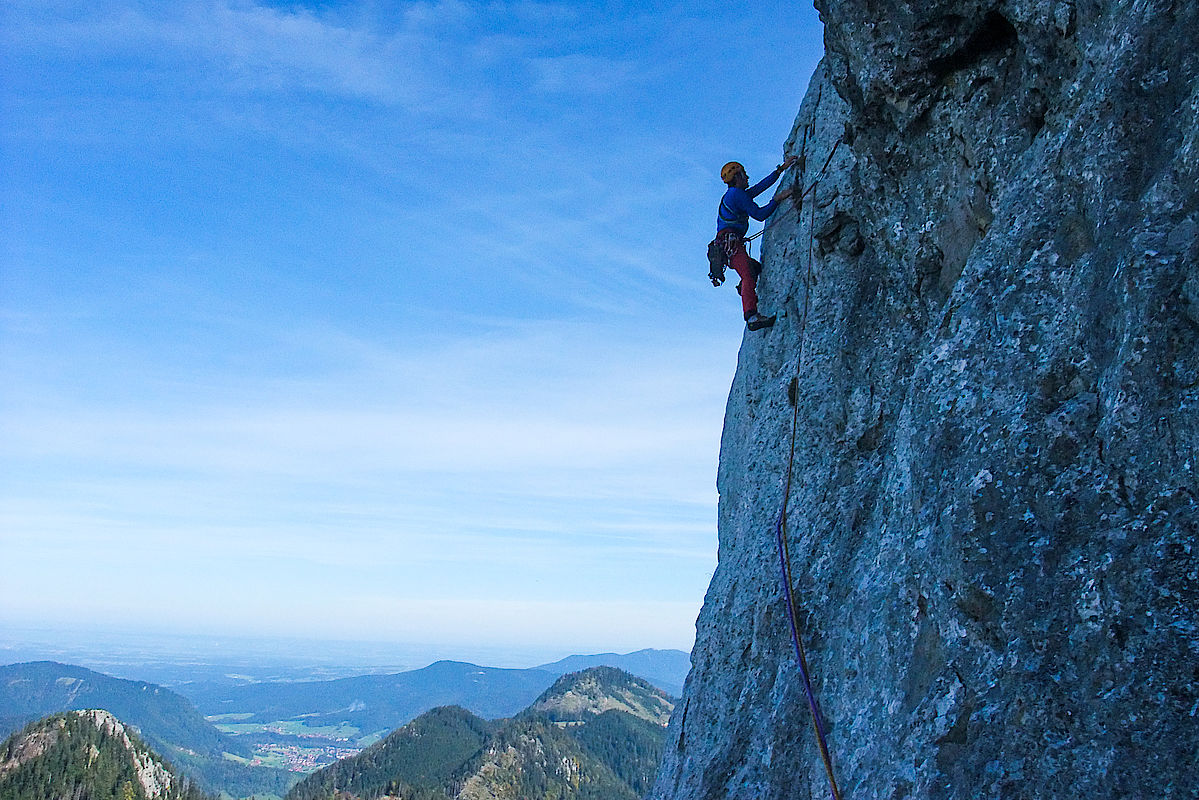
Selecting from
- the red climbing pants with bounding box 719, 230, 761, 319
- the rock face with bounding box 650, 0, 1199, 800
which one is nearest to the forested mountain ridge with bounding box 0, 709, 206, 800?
the red climbing pants with bounding box 719, 230, 761, 319

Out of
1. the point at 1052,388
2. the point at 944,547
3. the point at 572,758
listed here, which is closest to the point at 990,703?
the point at 944,547

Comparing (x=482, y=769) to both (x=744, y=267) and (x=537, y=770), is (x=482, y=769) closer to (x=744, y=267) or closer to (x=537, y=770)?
A: (x=537, y=770)

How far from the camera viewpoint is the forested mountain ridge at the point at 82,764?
11500 centimetres

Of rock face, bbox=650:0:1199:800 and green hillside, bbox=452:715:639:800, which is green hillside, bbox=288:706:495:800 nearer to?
green hillside, bbox=452:715:639:800

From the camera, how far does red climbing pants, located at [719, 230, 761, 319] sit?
46.4ft

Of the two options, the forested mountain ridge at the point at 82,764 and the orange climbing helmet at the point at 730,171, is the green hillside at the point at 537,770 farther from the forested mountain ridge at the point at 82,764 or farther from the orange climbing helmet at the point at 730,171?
the orange climbing helmet at the point at 730,171

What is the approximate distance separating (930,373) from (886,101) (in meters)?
3.84

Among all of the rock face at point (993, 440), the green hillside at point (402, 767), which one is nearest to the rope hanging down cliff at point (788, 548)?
the rock face at point (993, 440)

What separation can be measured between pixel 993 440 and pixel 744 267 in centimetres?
796

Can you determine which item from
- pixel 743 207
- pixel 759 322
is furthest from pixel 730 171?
pixel 759 322

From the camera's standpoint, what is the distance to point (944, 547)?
22.1 ft

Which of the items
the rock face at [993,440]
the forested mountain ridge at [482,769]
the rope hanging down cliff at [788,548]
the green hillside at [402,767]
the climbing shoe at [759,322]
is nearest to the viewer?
the rock face at [993,440]

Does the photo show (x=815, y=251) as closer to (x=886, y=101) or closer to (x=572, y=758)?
(x=886, y=101)

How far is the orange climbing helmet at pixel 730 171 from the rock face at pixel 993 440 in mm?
3068
